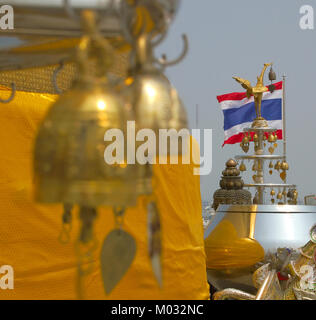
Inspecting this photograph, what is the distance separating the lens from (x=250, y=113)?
356 inches

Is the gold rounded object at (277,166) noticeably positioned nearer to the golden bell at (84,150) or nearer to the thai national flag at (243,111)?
the thai national flag at (243,111)

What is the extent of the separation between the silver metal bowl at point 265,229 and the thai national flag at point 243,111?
4.36 metres

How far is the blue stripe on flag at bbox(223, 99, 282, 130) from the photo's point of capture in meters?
8.79

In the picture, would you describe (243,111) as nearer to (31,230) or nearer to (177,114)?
(31,230)

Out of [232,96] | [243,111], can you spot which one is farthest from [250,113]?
[232,96]

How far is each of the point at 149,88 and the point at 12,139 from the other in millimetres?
2120

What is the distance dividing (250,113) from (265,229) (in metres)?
5.10

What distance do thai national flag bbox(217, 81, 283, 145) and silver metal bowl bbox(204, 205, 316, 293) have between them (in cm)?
436

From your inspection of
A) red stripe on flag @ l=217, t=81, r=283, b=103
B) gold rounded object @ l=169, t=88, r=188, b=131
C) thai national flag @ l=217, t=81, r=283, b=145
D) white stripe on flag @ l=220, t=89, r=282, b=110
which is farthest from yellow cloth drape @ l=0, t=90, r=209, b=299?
red stripe on flag @ l=217, t=81, r=283, b=103

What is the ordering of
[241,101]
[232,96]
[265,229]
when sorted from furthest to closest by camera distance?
[232,96] → [241,101] → [265,229]

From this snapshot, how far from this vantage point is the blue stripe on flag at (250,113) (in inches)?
346

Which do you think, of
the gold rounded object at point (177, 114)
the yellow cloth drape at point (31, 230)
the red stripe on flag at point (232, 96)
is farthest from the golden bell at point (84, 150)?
the red stripe on flag at point (232, 96)

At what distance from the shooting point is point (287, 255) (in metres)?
3.69
